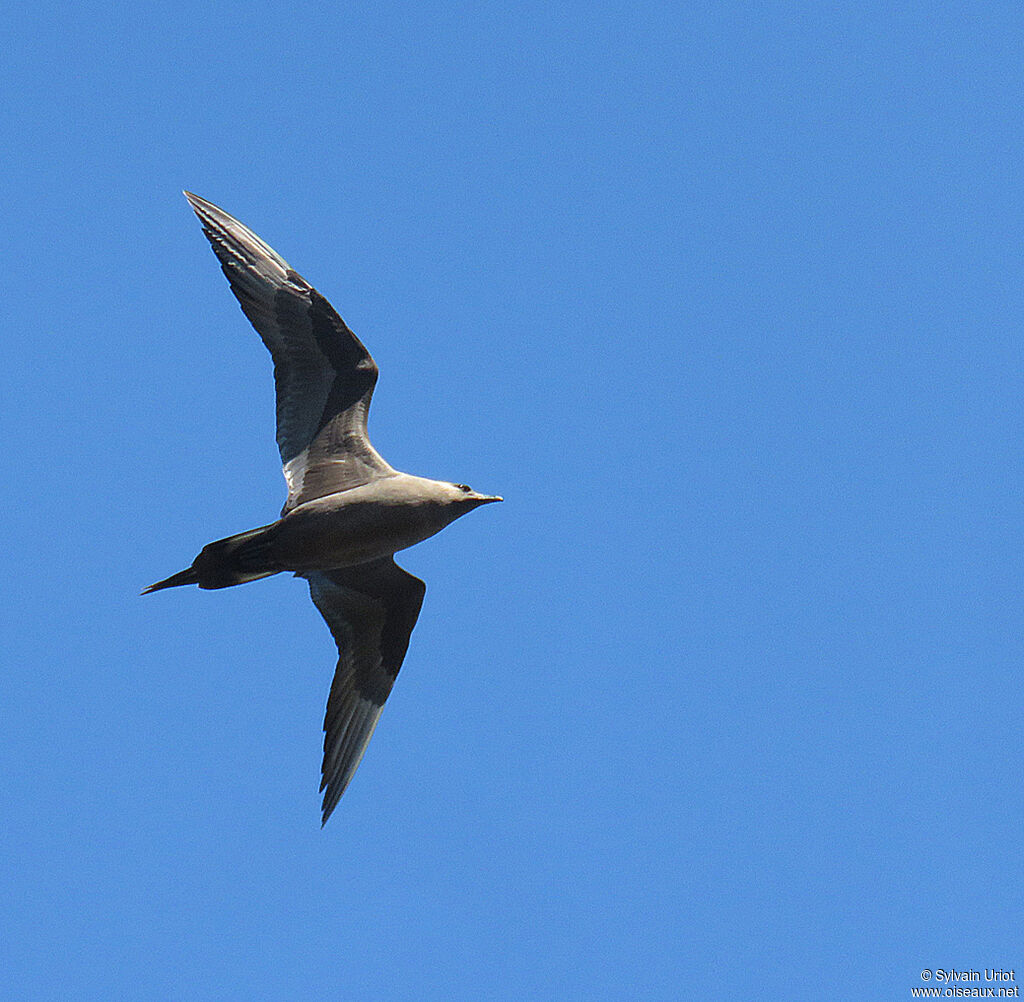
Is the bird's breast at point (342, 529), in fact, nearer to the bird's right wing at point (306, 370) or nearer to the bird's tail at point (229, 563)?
the bird's tail at point (229, 563)

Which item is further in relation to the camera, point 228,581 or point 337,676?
point 337,676

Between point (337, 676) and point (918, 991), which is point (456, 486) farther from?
point (918, 991)

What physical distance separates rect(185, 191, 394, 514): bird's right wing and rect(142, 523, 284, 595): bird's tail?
0.83m

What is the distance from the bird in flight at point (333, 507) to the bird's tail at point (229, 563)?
0.01 meters

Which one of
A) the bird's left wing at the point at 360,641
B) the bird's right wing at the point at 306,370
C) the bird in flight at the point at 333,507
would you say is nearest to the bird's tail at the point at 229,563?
the bird in flight at the point at 333,507

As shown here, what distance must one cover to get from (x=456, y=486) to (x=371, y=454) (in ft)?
3.59

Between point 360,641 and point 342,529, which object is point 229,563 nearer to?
point 342,529

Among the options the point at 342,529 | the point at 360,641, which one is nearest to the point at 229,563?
the point at 342,529

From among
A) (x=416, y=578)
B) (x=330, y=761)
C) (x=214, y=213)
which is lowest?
(x=330, y=761)

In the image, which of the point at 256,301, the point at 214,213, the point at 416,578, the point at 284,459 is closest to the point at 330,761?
the point at 416,578

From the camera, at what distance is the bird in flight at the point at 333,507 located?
1234 cm

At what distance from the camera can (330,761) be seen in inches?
533

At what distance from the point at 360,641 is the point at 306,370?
3.29 metres

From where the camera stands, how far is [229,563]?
12.2m
